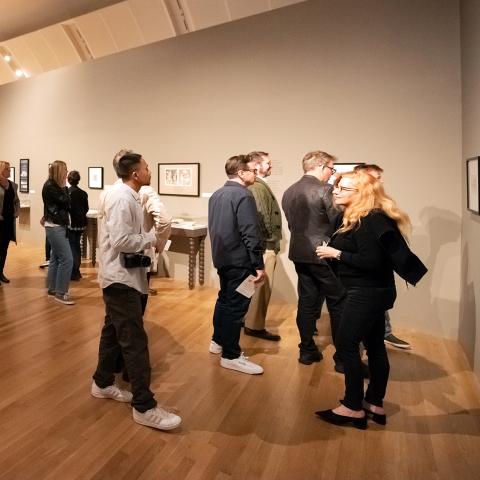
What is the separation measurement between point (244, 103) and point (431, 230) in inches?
115

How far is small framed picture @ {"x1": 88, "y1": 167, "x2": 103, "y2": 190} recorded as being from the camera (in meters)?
7.09

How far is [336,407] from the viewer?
2.54m

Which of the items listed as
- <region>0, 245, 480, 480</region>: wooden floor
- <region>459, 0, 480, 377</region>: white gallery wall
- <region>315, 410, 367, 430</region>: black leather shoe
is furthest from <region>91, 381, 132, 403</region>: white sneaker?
<region>459, 0, 480, 377</region>: white gallery wall

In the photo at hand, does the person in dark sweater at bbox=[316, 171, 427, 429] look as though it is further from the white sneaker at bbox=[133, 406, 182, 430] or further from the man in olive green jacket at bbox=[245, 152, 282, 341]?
the man in olive green jacket at bbox=[245, 152, 282, 341]

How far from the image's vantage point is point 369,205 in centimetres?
211

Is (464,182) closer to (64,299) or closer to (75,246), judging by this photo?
(64,299)

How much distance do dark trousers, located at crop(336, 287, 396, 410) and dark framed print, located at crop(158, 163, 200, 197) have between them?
3981 millimetres

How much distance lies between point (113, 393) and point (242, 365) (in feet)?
3.28

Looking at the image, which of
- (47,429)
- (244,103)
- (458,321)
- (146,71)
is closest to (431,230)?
(458,321)

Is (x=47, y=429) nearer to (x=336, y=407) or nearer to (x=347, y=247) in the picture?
(x=336, y=407)

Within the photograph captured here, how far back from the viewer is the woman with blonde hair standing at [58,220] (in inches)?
180

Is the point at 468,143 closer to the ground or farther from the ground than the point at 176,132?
closer to the ground

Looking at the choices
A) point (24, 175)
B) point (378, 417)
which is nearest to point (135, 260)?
point (378, 417)

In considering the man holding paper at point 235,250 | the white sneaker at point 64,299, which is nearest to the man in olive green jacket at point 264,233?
the man holding paper at point 235,250
